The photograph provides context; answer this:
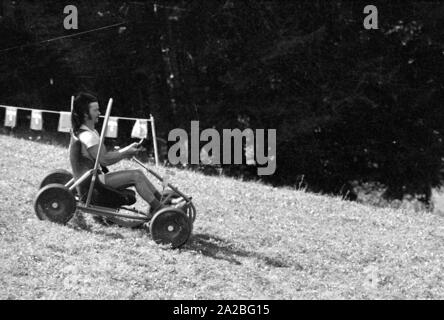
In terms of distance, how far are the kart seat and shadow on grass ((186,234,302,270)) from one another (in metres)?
1.25

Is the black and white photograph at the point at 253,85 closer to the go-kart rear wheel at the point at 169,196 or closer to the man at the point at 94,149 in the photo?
the go-kart rear wheel at the point at 169,196

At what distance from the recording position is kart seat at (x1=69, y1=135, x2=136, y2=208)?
416 inches

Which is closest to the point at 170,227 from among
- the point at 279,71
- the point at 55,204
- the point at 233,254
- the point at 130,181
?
the point at 130,181

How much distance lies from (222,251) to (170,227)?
1104 millimetres

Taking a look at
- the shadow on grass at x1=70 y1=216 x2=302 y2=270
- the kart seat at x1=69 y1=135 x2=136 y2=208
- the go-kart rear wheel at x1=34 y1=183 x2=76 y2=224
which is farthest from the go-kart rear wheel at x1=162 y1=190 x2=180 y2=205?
the go-kart rear wheel at x1=34 y1=183 x2=76 y2=224

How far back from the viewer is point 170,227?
33.9 feet

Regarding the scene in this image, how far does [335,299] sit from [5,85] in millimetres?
19407

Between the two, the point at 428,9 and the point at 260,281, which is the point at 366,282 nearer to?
the point at 260,281

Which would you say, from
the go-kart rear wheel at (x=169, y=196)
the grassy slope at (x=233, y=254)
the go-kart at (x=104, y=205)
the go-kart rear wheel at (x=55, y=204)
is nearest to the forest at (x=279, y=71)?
the grassy slope at (x=233, y=254)

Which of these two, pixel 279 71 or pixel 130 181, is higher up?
pixel 279 71

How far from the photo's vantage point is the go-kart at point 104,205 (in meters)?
10.3

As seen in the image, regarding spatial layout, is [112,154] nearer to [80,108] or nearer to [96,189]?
[96,189]

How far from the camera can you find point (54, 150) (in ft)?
59.4

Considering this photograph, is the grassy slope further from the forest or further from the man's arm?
the forest
